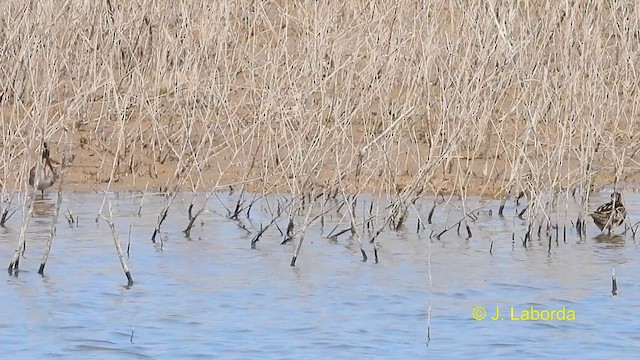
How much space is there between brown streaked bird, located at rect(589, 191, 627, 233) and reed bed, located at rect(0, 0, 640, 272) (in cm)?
12

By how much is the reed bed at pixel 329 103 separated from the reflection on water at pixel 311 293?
8.5 inches

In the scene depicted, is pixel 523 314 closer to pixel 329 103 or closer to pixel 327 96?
pixel 329 103

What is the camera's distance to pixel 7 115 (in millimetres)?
11719

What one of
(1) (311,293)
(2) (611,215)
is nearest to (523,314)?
(1) (311,293)

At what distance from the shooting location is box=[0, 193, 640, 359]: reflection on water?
6.43m

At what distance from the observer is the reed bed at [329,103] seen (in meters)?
8.36

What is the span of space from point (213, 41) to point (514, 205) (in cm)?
271

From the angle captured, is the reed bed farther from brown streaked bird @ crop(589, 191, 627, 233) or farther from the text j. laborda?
the text j. laborda

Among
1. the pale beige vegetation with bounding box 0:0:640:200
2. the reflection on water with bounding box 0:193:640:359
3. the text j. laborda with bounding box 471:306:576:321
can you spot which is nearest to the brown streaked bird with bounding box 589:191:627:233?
the reflection on water with bounding box 0:193:640:359

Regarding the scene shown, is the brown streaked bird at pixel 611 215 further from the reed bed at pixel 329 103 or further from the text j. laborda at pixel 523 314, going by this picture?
the text j. laborda at pixel 523 314

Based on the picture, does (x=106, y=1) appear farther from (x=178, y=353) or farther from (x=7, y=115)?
(x=178, y=353)

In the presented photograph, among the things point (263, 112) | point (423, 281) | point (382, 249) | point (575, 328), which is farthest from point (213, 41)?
point (575, 328)

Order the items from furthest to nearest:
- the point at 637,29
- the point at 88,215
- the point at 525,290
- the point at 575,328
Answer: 1. the point at 637,29
2. the point at 88,215
3. the point at 525,290
4. the point at 575,328

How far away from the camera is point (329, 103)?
26.3 feet
